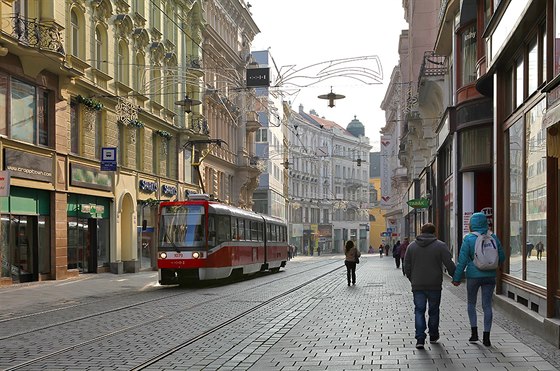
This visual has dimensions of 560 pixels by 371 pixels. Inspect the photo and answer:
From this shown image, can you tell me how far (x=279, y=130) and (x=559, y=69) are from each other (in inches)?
3253

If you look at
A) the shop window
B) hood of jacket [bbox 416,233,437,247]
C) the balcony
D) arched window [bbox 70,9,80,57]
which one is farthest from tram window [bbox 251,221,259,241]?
hood of jacket [bbox 416,233,437,247]

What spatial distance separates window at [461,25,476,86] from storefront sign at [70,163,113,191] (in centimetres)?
1423

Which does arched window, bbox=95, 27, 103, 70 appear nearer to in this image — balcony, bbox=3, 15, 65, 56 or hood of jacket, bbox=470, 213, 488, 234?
balcony, bbox=3, 15, 65, 56

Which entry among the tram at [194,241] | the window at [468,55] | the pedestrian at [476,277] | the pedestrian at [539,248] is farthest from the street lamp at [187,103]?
the pedestrian at [476,277]

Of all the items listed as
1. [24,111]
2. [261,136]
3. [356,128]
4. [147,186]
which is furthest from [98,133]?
[356,128]

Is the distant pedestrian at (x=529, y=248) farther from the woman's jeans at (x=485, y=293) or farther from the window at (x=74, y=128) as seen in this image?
the window at (x=74, y=128)

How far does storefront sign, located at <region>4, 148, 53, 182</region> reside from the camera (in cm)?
2566

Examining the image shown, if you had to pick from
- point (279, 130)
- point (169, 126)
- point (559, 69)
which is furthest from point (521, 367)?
point (279, 130)

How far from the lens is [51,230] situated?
2880 centimetres

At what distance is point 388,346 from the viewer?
36.4 feet

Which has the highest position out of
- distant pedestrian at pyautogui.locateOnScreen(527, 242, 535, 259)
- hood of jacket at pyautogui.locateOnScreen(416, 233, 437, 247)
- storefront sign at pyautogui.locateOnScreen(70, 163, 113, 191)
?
storefront sign at pyautogui.locateOnScreen(70, 163, 113, 191)

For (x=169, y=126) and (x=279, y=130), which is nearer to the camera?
(x=169, y=126)

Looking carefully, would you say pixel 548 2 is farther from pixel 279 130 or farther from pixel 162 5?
pixel 279 130

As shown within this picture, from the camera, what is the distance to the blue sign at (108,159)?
32188 millimetres
